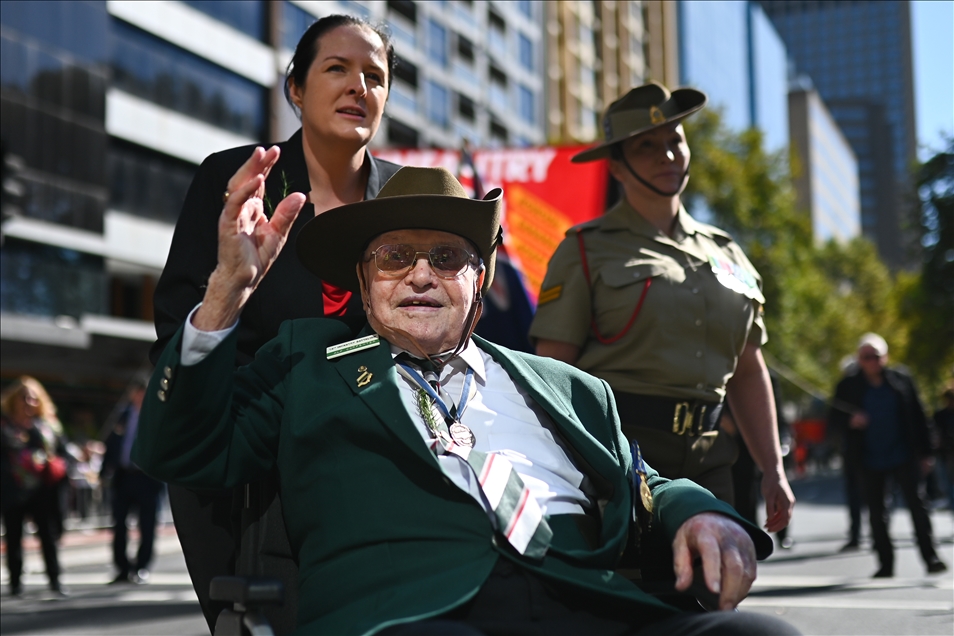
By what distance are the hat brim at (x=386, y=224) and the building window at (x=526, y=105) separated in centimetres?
5283

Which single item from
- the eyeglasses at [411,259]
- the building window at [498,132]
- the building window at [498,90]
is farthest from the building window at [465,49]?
the eyeglasses at [411,259]

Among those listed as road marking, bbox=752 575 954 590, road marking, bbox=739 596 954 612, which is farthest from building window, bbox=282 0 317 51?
road marking, bbox=739 596 954 612

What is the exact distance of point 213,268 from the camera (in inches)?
131

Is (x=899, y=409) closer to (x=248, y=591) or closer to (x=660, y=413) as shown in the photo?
(x=660, y=413)

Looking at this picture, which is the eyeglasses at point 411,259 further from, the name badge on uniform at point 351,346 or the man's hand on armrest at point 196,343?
the man's hand on armrest at point 196,343

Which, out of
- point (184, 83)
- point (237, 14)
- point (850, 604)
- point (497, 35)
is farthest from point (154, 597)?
point (497, 35)

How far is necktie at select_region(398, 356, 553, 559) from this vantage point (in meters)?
2.66

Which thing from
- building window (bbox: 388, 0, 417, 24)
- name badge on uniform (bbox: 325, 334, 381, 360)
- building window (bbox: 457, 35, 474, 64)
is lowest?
name badge on uniform (bbox: 325, 334, 381, 360)

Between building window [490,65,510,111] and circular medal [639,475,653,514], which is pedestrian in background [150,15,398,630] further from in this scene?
building window [490,65,510,111]

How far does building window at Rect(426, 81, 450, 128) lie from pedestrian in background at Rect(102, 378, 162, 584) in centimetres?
3667

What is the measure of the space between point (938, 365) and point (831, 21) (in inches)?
6221

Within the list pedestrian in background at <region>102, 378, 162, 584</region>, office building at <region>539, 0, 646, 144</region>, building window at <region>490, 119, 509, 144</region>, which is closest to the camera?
pedestrian in background at <region>102, 378, 162, 584</region>

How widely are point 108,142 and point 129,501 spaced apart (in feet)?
63.2

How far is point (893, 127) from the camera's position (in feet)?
556
